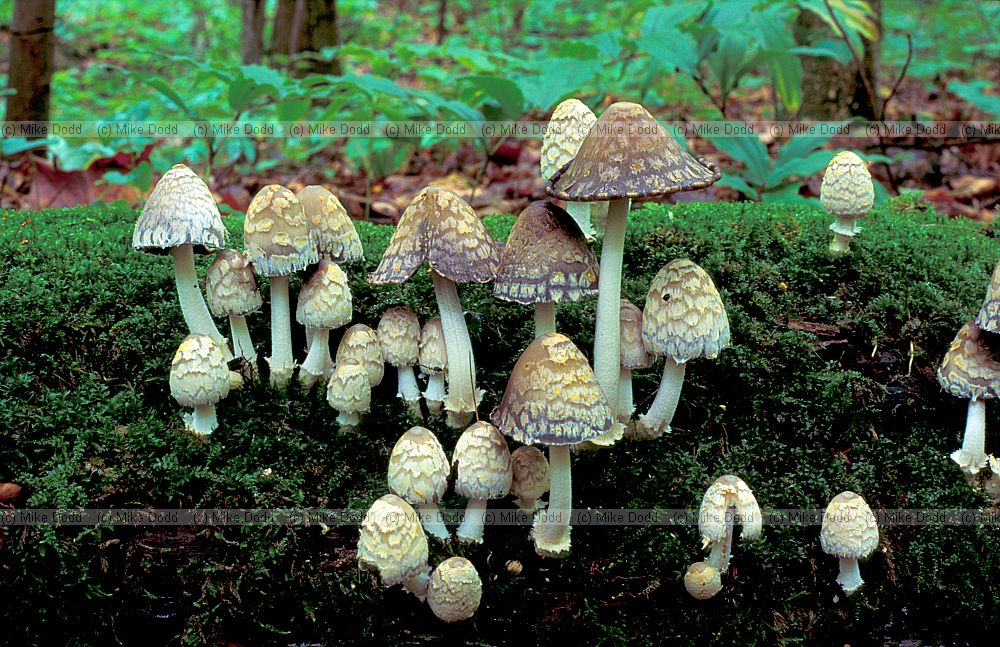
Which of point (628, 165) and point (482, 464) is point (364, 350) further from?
point (628, 165)

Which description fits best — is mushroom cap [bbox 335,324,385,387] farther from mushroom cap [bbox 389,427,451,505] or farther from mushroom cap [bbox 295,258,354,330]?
mushroom cap [bbox 389,427,451,505]

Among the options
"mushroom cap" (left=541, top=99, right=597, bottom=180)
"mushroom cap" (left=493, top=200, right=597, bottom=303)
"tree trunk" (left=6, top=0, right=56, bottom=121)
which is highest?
"tree trunk" (left=6, top=0, right=56, bottom=121)

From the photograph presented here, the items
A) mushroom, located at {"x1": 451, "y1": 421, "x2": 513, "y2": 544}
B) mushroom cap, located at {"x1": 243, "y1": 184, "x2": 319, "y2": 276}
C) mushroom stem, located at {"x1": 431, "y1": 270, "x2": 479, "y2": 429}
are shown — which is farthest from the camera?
mushroom stem, located at {"x1": 431, "y1": 270, "x2": 479, "y2": 429}

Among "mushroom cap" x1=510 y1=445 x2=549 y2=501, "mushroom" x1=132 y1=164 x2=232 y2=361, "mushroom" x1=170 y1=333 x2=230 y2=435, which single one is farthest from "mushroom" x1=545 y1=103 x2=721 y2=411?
"mushroom" x1=170 y1=333 x2=230 y2=435

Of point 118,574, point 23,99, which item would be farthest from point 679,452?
point 23,99

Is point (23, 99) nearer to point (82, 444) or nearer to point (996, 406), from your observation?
point (82, 444)
